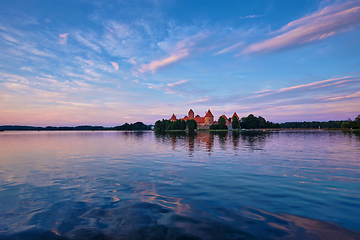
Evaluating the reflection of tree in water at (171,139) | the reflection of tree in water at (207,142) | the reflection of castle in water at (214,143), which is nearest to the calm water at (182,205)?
the reflection of castle in water at (214,143)

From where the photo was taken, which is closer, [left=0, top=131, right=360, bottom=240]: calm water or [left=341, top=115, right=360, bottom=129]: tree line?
[left=0, top=131, right=360, bottom=240]: calm water

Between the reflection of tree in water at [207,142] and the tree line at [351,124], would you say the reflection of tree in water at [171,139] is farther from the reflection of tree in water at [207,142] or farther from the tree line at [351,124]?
the tree line at [351,124]

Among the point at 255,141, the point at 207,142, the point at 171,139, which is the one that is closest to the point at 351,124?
the point at 255,141

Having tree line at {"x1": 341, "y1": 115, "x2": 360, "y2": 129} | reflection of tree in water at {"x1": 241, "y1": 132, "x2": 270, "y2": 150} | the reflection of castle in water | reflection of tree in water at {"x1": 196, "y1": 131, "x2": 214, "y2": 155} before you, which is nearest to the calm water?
the reflection of castle in water

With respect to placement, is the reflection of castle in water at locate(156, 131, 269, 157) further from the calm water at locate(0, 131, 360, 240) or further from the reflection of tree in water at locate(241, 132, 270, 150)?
the calm water at locate(0, 131, 360, 240)

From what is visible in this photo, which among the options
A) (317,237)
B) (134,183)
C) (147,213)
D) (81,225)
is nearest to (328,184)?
(317,237)

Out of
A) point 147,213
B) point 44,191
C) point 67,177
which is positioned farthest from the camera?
point 67,177

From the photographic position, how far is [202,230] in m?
6.88

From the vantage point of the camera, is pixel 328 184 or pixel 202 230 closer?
pixel 202 230

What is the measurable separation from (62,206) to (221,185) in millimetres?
9039

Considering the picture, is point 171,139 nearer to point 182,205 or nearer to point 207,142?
point 207,142

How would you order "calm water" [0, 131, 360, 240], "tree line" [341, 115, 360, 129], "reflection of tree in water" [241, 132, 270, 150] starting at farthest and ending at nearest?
"tree line" [341, 115, 360, 129]
"reflection of tree in water" [241, 132, 270, 150]
"calm water" [0, 131, 360, 240]

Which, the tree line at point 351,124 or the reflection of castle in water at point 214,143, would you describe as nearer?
the reflection of castle in water at point 214,143

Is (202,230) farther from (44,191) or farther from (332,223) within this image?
(44,191)
